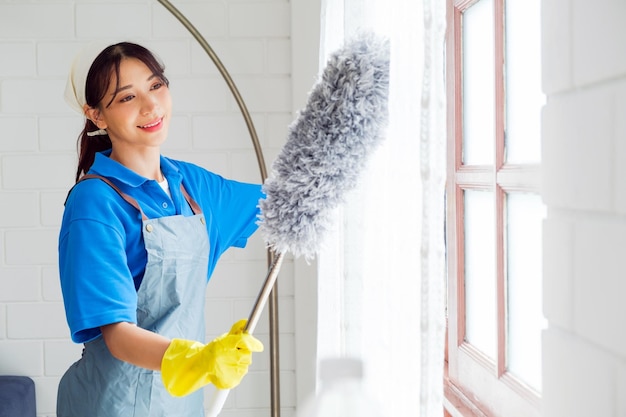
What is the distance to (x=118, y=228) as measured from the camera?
1.41m

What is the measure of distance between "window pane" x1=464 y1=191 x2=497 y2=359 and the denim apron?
615 mm

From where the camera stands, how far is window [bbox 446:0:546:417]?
43.6 inches

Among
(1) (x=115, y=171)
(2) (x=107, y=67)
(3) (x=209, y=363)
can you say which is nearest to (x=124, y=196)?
(1) (x=115, y=171)

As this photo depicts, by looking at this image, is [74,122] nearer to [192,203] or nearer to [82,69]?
[82,69]

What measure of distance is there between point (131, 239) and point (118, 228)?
7 centimetres

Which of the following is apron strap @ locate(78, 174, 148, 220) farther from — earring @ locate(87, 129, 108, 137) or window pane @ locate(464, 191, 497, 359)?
window pane @ locate(464, 191, 497, 359)

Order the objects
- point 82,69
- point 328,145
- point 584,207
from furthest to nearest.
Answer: point 82,69
point 328,145
point 584,207

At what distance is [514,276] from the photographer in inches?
46.7

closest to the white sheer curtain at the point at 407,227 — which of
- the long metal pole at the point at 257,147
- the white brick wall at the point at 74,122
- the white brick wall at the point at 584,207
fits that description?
the white brick wall at the point at 584,207

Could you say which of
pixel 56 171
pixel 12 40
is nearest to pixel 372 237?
pixel 56 171

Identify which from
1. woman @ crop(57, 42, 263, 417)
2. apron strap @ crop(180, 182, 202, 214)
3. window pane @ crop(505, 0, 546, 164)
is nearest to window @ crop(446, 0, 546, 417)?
window pane @ crop(505, 0, 546, 164)

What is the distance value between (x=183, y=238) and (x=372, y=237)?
61cm

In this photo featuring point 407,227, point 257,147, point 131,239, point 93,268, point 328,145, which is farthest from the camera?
point 257,147

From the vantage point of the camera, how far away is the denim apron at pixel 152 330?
147 centimetres
